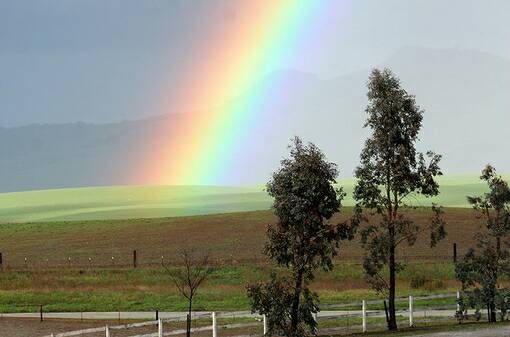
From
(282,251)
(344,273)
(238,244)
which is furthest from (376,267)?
(238,244)

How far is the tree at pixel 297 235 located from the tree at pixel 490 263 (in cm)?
1003

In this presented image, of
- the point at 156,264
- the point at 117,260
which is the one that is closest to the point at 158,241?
the point at 117,260

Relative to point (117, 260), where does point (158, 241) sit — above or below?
above

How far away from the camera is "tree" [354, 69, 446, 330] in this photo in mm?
46062

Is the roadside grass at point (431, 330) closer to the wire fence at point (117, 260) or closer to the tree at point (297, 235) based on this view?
the tree at point (297, 235)

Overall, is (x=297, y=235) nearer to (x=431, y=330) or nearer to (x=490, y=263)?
(x=431, y=330)

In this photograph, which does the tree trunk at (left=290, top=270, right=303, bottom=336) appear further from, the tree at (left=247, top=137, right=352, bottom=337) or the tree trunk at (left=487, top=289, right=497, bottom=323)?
the tree trunk at (left=487, top=289, right=497, bottom=323)

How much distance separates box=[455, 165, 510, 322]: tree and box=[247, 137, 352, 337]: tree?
10.0 m

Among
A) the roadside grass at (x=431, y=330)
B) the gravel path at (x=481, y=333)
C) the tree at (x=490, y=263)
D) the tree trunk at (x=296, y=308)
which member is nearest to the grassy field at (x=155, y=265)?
the tree at (x=490, y=263)

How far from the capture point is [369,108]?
48.1 meters

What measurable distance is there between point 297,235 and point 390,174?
26.7ft

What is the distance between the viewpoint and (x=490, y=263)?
48906 millimetres

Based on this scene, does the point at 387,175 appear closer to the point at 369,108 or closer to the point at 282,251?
the point at 369,108

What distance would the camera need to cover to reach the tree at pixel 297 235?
40250 mm
